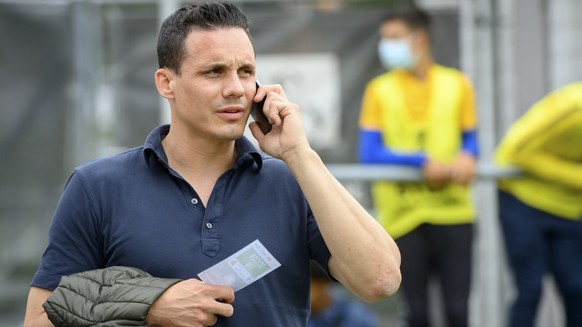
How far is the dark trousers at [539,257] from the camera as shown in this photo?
636 cm

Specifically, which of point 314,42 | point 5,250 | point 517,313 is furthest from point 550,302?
point 5,250

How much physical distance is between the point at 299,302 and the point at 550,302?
16.7 feet

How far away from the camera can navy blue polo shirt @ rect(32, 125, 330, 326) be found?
3121 millimetres

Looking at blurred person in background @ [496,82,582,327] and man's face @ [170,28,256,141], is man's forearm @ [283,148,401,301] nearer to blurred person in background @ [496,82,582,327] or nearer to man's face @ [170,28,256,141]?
man's face @ [170,28,256,141]

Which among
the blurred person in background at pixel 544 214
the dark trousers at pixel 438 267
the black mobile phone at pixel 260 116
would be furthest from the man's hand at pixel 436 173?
the black mobile phone at pixel 260 116

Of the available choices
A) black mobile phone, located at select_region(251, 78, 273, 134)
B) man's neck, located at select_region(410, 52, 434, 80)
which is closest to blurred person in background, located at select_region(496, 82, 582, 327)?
man's neck, located at select_region(410, 52, 434, 80)

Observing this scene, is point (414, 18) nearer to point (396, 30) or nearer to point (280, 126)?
point (396, 30)

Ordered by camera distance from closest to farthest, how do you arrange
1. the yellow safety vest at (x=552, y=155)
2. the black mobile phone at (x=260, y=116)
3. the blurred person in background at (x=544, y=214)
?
the black mobile phone at (x=260, y=116), the yellow safety vest at (x=552, y=155), the blurred person in background at (x=544, y=214)

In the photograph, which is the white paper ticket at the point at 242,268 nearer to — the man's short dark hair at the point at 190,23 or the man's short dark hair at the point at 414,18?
the man's short dark hair at the point at 190,23

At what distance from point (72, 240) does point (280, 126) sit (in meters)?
0.65

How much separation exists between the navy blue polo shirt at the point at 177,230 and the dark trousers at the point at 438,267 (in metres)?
3.12

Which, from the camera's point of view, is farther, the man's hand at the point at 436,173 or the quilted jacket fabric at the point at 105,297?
the man's hand at the point at 436,173

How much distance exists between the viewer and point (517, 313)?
6.37 m

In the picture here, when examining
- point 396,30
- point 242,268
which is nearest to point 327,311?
point 396,30
